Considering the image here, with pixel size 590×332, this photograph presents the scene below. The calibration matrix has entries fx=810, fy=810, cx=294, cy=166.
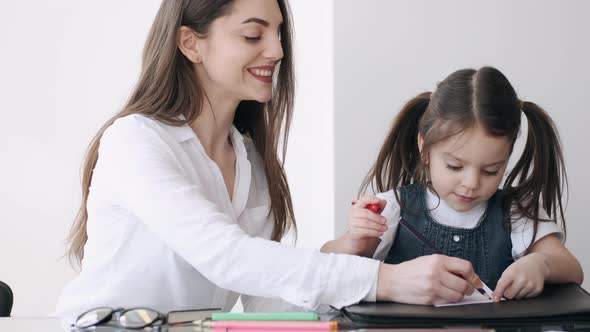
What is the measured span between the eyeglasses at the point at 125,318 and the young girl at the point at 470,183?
504mm

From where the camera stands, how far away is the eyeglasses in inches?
43.2

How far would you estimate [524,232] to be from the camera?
1697mm

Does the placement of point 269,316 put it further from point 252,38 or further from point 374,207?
point 252,38

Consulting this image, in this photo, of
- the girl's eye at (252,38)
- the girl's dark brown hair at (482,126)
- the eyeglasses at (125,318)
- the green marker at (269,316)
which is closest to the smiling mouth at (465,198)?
the girl's dark brown hair at (482,126)

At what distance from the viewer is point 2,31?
3.20 meters

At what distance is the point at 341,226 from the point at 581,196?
2.50 feet

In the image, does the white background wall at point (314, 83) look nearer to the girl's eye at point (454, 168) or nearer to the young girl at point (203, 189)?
the young girl at point (203, 189)

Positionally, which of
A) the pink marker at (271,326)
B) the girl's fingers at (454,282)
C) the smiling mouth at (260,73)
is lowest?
the pink marker at (271,326)

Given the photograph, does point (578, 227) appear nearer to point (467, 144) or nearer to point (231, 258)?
point (467, 144)

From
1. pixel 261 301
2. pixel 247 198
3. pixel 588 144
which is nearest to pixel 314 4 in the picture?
pixel 588 144

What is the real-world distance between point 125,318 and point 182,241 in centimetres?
19

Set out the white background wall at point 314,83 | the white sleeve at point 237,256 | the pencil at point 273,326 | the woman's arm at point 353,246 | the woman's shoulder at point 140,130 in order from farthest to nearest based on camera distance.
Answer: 1. the white background wall at point 314,83
2. the woman's arm at point 353,246
3. the woman's shoulder at point 140,130
4. the white sleeve at point 237,256
5. the pencil at point 273,326

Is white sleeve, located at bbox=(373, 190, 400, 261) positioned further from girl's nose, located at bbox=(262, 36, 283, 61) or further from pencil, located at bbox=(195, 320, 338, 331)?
pencil, located at bbox=(195, 320, 338, 331)

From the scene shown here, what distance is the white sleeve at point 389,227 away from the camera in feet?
5.66
